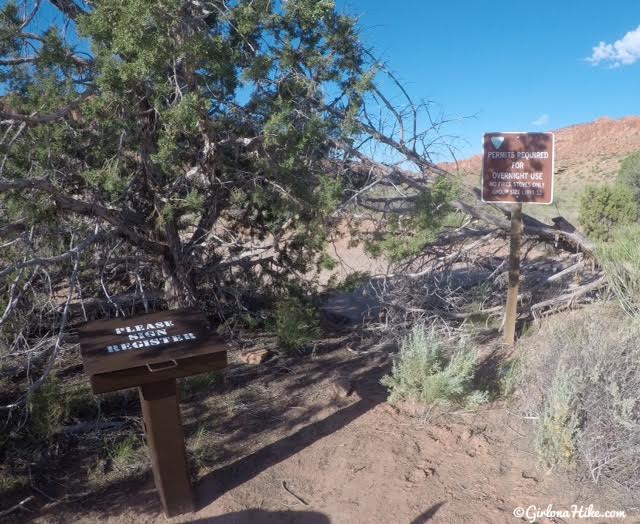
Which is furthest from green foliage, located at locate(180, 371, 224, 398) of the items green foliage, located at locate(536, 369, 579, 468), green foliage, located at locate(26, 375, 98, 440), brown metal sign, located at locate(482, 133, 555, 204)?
brown metal sign, located at locate(482, 133, 555, 204)

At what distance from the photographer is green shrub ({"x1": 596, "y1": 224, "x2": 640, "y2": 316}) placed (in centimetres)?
577

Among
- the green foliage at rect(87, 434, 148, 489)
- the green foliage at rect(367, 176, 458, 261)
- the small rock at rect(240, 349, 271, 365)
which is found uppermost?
the green foliage at rect(367, 176, 458, 261)

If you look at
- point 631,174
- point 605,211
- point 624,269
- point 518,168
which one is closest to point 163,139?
point 518,168

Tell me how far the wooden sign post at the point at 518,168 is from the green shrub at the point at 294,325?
8.10ft

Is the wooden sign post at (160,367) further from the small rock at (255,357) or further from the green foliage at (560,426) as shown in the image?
the small rock at (255,357)

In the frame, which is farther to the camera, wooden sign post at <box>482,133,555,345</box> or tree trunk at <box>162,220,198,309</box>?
tree trunk at <box>162,220,198,309</box>

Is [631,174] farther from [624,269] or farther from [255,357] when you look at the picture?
[255,357]

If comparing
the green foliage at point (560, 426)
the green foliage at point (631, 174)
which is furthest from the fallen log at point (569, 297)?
the green foliage at point (631, 174)

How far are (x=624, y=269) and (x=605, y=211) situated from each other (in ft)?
25.4

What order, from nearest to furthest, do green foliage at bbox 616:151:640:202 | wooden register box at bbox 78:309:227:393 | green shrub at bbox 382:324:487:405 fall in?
wooden register box at bbox 78:309:227:393, green shrub at bbox 382:324:487:405, green foliage at bbox 616:151:640:202

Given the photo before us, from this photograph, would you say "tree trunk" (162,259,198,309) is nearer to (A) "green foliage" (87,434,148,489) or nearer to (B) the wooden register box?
(A) "green foliage" (87,434,148,489)

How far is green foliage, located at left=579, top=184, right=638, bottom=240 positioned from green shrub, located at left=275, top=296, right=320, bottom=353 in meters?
8.61

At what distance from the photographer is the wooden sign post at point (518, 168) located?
5.81 m

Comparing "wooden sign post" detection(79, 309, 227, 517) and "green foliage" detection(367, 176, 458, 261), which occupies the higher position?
"green foliage" detection(367, 176, 458, 261)
